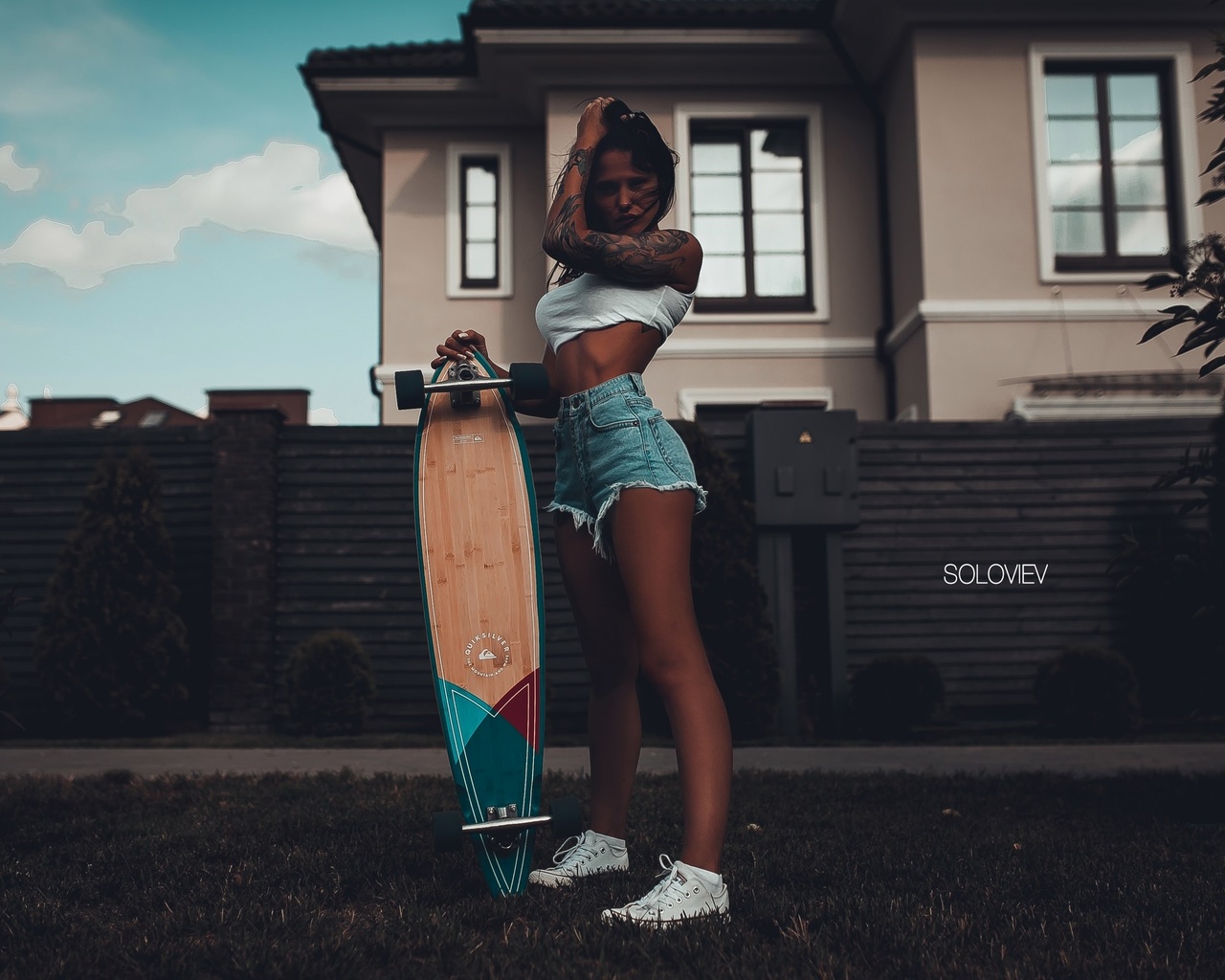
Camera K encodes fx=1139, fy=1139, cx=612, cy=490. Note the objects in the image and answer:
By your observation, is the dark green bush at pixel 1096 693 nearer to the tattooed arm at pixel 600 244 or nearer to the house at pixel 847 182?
the house at pixel 847 182

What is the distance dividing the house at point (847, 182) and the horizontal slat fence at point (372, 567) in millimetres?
3696

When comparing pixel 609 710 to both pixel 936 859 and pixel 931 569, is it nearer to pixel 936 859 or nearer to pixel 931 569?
pixel 936 859

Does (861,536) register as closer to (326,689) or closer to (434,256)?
(326,689)

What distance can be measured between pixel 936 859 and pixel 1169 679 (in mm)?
5339

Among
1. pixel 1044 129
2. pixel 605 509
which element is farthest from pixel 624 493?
pixel 1044 129

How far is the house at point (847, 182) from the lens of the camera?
10289mm

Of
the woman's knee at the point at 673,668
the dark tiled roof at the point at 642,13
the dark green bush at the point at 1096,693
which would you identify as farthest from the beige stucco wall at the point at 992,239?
the woman's knee at the point at 673,668

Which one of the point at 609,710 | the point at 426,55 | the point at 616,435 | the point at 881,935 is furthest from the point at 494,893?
the point at 426,55

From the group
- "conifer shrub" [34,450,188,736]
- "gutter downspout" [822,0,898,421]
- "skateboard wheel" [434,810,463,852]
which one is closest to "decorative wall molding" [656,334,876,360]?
"gutter downspout" [822,0,898,421]

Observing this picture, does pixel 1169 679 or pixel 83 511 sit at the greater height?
pixel 83 511

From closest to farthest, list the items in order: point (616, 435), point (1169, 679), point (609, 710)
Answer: point (616, 435)
point (609, 710)
point (1169, 679)

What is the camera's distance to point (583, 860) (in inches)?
116

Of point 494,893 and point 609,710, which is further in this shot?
point 609,710

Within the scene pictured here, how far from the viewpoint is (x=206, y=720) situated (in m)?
7.66
